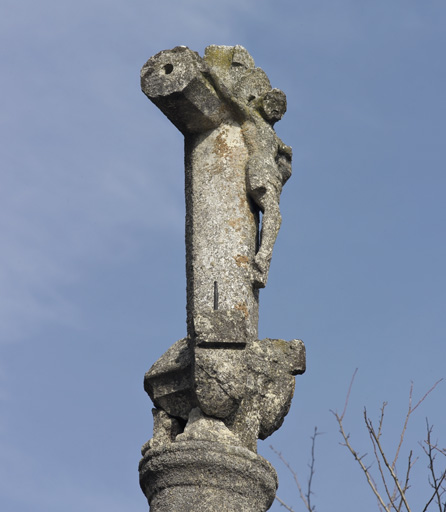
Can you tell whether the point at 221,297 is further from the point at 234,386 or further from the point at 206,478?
the point at 206,478

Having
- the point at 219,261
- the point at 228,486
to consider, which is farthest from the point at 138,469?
the point at 219,261

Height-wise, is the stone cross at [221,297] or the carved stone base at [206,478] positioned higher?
the stone cross at [221,297]

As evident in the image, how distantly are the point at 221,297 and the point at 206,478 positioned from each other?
126 cm

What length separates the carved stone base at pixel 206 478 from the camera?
6.65 meters

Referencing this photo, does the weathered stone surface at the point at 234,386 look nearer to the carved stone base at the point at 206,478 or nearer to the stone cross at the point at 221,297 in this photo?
the stone cross at the point at 221,297

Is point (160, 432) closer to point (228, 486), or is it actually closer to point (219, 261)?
point (228, 486)

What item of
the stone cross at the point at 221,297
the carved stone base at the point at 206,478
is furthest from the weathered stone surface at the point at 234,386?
the carved stone base at the point at 206,478

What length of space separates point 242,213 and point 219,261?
1.36ft

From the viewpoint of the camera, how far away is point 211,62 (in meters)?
8.40

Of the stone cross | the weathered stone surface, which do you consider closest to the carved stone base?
the stone cross

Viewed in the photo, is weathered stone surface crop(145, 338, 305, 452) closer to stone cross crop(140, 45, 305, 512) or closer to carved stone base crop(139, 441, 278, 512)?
stone cross crop(140, 45, 305, 512)

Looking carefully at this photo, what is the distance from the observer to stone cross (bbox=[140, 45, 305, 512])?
6801 mm

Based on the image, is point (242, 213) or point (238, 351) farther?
point (242, 213)

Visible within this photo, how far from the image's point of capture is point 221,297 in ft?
24.3
